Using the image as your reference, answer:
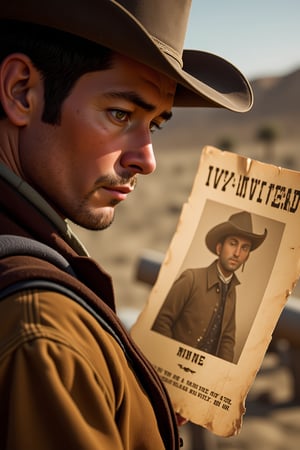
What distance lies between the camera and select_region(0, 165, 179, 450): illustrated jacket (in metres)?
0.98

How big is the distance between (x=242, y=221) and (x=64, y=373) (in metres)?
0.80

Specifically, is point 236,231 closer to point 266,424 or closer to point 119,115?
point 119,115

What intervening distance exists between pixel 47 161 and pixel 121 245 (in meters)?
11.6

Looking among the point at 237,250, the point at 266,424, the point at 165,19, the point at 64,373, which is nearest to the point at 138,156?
the point at 165,19

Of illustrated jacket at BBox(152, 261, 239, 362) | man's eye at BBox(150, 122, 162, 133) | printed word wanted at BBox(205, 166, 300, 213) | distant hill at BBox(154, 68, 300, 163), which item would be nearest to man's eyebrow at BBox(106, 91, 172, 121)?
man's eye at BBox(150, 122, 162, 133)

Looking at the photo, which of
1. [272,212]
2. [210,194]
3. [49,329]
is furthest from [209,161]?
[49,329]

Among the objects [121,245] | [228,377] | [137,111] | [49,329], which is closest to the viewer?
[49,329]

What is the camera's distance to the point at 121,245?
12.9m

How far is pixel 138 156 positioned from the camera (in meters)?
1.40

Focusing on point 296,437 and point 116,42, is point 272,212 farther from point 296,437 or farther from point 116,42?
point 296,437

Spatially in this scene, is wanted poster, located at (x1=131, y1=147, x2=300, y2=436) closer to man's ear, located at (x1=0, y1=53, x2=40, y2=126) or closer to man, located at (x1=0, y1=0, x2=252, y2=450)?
man, located at (x1=0, y1=0, x2=252, y2=450)

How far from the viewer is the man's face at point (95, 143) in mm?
1362

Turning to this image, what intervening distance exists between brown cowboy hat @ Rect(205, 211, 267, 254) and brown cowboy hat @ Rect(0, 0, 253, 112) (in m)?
0.26

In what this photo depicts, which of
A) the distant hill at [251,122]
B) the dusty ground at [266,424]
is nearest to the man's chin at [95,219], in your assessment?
the dusty ground at [266,424]
